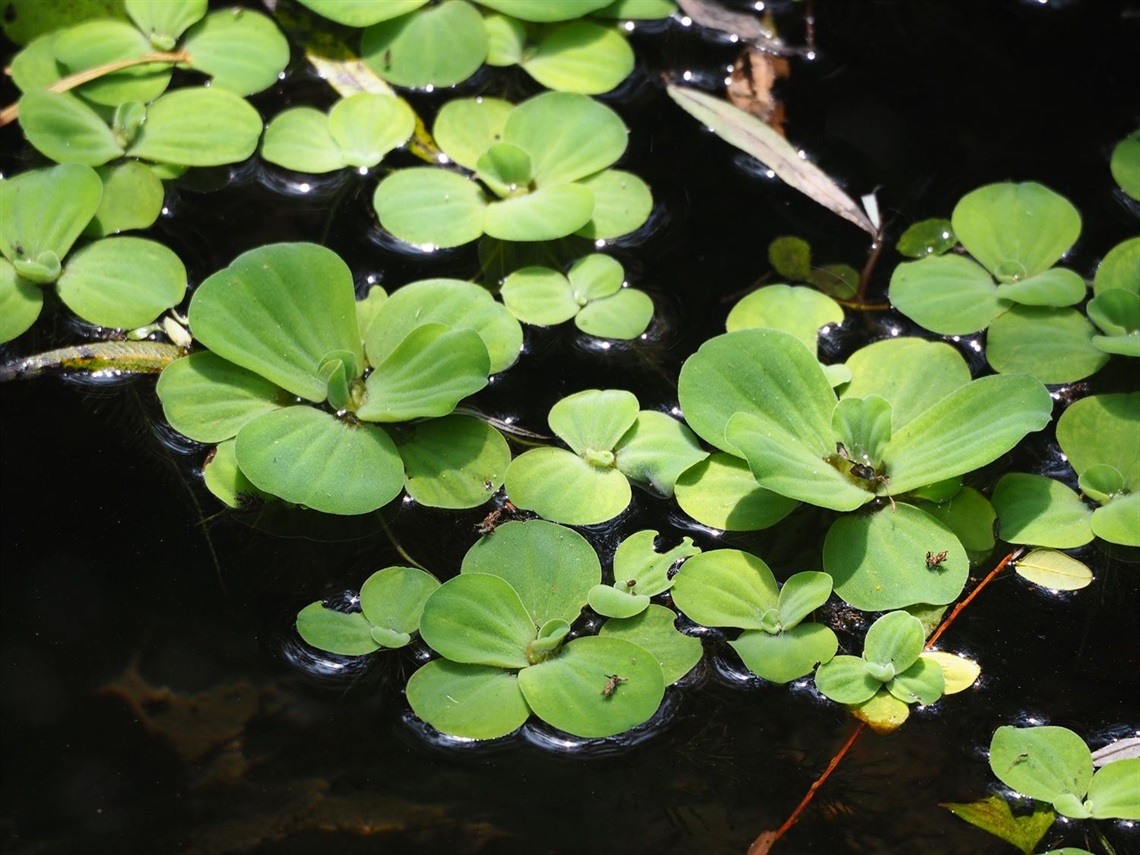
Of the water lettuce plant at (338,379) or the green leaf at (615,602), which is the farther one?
the water lettuce plant at (338,379)

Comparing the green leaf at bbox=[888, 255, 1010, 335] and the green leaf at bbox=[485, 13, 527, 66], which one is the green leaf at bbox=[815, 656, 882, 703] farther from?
the green leaf at bbox=[485, 13, 527, 66]

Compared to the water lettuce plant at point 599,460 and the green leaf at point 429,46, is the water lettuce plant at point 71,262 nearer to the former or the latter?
the green leaf at point 429,46

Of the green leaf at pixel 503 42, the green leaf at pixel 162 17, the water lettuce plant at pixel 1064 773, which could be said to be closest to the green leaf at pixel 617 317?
the green leaf at pixel 503 42

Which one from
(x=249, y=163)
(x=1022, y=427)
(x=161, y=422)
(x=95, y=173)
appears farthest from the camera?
(x=249, y=163)

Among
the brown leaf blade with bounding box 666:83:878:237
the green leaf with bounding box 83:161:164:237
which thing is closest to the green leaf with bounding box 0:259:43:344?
the green leaf with bounding box 83:161:164:237

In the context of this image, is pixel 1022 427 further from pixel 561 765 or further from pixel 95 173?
pixel 95 173

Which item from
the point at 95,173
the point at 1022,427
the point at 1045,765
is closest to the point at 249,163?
the point at 95,173
